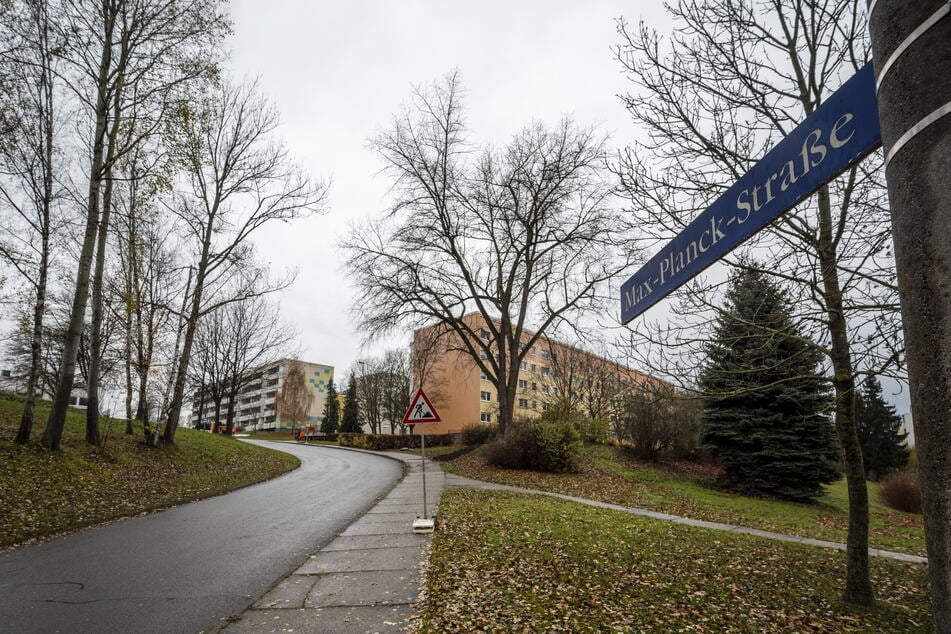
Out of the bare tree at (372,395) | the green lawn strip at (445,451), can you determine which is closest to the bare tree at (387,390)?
the bare tree at (372,395)

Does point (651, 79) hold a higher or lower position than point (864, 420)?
higher

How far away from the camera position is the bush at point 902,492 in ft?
61.9

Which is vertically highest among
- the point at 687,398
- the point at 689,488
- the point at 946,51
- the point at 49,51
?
the point at 49,51

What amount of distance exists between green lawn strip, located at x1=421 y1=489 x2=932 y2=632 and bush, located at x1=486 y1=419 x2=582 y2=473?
36.2 ft

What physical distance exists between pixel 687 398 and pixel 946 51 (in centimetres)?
472

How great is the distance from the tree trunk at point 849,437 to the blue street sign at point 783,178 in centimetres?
331

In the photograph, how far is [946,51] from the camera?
1327mm

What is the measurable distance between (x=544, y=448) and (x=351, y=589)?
15523 millimetres

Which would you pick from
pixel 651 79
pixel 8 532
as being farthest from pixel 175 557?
pixel 651 79

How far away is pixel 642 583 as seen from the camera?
619 centimetres

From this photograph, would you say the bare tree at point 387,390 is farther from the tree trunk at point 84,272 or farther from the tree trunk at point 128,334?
the tree trunk at point 84,272

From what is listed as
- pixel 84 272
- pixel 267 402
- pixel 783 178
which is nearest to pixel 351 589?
pixel 783 178

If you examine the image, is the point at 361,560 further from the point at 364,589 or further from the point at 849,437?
the point at 849,437

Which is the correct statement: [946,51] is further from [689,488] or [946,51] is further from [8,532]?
[689,488]
